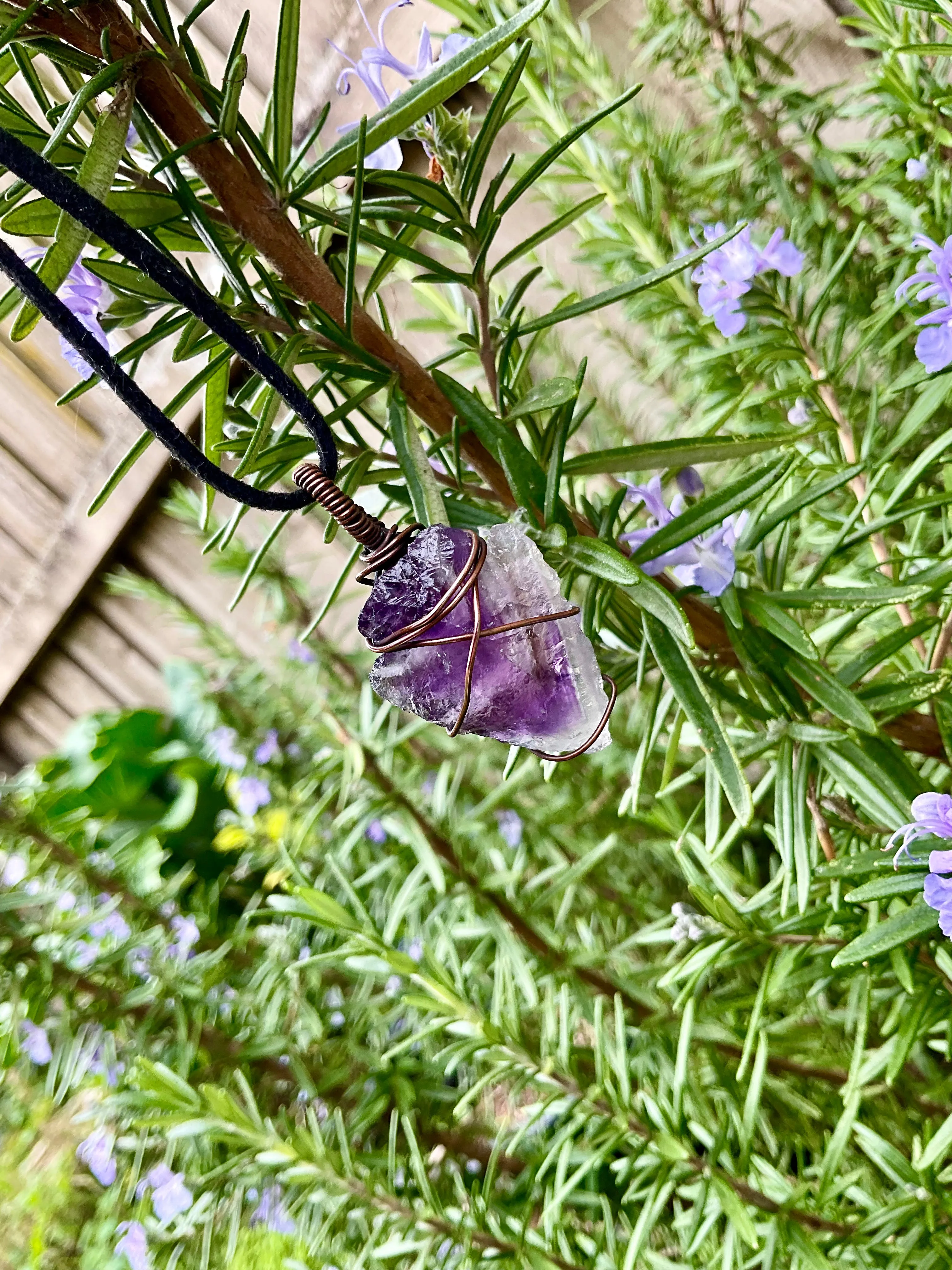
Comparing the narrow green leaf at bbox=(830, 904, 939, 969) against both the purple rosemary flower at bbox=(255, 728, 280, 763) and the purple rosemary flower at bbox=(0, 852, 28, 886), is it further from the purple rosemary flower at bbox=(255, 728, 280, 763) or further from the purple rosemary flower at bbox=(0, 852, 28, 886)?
the purple rosemary flower at bbox=(0, 852, 28, 886)

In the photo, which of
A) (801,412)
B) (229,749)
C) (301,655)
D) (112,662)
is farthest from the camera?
(112,662)

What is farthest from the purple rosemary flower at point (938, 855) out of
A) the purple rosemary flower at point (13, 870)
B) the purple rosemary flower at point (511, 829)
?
the purple rosemary flower at point (13, 870)

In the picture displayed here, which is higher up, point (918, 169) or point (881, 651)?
point (918, 169)

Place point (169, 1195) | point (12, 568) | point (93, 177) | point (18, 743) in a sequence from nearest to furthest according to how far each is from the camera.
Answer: point (93, 177) → point (169, 1195) → point (12, 568) → point (18, 743)

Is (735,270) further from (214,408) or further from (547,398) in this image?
(214,408)

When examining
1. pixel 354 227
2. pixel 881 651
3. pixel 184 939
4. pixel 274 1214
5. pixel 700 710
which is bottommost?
pixel 274 1214

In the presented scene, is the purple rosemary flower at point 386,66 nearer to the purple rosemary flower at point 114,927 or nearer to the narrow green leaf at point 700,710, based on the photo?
the narrow green leaf at point 700,710

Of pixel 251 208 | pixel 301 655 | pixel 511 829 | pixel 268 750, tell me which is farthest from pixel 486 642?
pixel 268 750

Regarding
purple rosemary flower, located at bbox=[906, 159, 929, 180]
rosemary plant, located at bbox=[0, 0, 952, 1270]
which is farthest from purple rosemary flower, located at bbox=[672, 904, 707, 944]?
purple rosemary flower, located at bbox=[906, 159, 929, 180]
